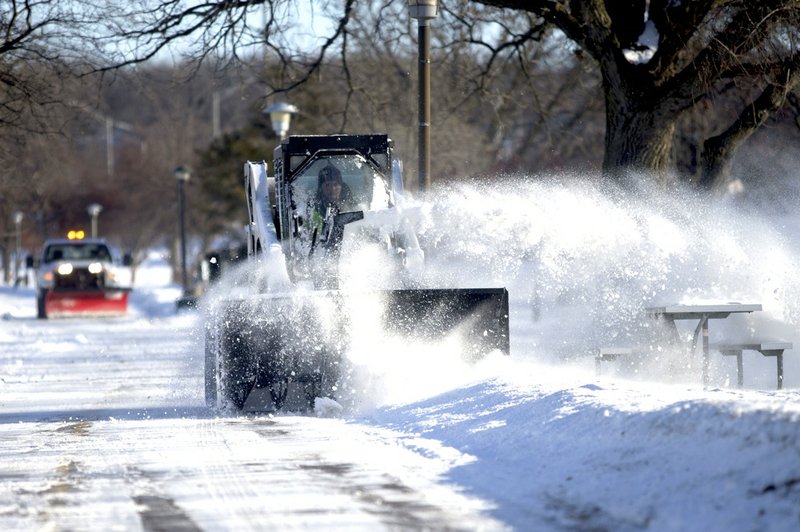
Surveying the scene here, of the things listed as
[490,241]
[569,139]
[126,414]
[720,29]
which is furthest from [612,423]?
[569,139]

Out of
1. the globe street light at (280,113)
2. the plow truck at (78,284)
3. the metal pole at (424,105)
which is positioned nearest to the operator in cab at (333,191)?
the metal pole at (424,105)

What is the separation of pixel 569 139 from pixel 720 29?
23.9m

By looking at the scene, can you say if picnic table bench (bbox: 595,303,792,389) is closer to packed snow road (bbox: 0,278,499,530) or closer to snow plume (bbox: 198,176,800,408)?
snow plume (bbox: 198,176,800,408)

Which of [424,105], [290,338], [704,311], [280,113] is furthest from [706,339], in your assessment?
[280,113]

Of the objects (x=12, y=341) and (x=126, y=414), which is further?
(x=12, y=341)

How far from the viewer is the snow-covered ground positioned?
645cm

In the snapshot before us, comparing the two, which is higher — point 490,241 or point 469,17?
point 469,17

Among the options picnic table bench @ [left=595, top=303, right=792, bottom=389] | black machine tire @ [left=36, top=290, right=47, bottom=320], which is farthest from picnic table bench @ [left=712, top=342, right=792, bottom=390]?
black machine tire @ [left=36, top=290, right=47, bottom=320]

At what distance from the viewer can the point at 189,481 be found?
7605mm

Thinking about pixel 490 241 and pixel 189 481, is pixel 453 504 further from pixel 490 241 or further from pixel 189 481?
pixel 490 241

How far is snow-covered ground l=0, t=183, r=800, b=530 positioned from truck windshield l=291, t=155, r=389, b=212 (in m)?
0.85

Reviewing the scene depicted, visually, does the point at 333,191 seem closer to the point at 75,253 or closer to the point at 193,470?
the point at 193,470

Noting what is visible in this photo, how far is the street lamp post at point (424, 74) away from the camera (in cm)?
1504

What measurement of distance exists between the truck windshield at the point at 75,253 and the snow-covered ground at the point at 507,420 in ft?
48.5
